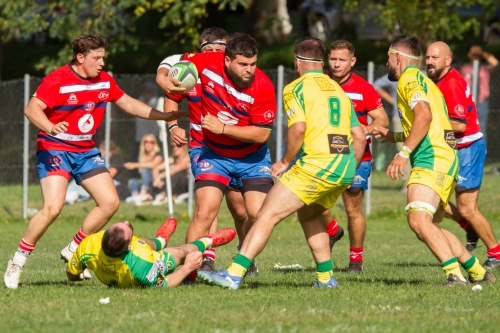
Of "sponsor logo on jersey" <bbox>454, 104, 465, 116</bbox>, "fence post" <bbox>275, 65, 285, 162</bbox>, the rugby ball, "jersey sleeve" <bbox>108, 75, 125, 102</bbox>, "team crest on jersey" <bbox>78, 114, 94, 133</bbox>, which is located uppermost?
the rugby ball

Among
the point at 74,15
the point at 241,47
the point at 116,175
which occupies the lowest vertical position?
the point at 116,175

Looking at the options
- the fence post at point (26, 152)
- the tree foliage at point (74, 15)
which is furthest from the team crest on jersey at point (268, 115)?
the tree foliage at point (74, 15)

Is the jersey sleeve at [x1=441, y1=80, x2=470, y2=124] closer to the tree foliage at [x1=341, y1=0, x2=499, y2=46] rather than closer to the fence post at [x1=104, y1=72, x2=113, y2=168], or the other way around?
the fence post at [x1=104, y1=72, x2=113, y2=168]

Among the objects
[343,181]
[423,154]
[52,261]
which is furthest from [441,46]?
[52,261]

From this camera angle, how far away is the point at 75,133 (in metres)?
8.34

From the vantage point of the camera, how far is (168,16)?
18891 millimetres

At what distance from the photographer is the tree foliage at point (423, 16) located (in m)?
20.1

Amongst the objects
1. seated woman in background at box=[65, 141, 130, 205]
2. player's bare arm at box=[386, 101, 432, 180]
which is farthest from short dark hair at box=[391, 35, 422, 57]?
seated woman in background at box=[65, 141, 130, 205]

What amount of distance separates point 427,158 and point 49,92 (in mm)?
3477

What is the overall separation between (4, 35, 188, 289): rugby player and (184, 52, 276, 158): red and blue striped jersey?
1.40 feet

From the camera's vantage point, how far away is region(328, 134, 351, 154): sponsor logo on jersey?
719 cm

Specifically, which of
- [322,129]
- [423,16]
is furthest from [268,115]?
[423,16]

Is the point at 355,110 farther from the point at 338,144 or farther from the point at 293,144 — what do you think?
the point at 293,144

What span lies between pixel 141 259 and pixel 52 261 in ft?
10.7
